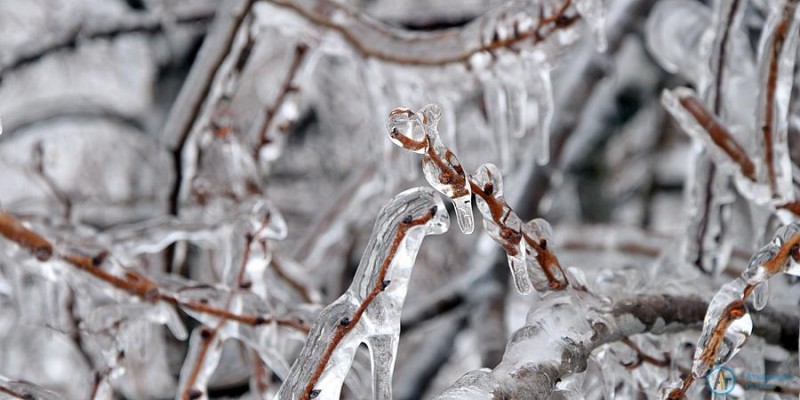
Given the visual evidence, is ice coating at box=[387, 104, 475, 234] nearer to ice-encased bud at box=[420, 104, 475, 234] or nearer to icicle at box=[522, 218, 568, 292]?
ice-encased bud at box=[420, 104, 475, 234]

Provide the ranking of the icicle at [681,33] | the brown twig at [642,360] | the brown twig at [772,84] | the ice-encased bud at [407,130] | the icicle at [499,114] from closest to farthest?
the ice-encased bud at [407,130] < the brown twig at [642,360] < the brown twig at [772,84] < the icicle at [499,114] < the icicle at [681,33]

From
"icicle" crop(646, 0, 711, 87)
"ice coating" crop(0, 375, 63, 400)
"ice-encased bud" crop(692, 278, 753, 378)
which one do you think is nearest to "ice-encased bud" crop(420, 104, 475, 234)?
"ice-encased bud" crop(692, 278, 753, 378)

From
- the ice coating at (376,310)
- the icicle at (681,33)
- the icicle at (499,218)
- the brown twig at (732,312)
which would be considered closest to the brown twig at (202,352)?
the ice coating at (376,310)

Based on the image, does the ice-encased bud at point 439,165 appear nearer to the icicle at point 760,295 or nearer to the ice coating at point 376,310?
the ice coating at point 376,310

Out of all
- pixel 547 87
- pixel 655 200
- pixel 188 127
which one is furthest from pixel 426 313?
pixel 655 200

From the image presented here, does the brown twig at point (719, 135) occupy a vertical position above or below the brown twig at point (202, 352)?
above

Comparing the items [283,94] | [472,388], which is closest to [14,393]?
[472,388]

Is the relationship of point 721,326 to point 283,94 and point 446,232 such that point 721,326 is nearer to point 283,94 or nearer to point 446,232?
point 446,232
